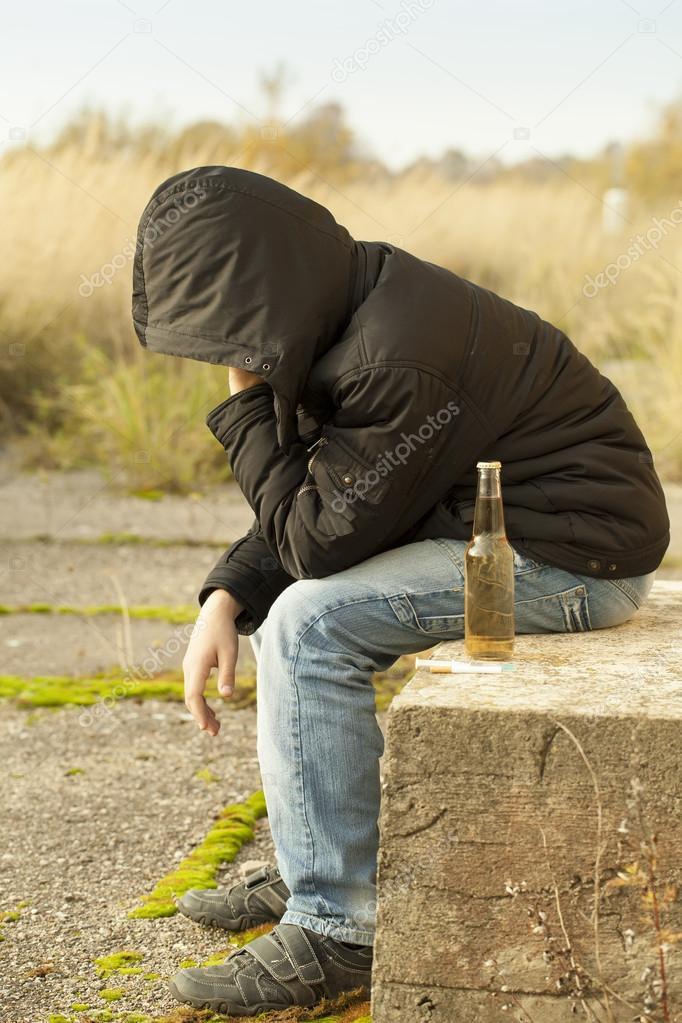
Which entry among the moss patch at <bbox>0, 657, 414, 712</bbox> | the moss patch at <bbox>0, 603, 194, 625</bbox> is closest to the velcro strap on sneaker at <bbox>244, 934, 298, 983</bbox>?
the moss patch at <bbox>0, 657, 414, 712</bbox>

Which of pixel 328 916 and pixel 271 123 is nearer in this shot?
pixel 328 916

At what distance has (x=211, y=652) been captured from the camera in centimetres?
226

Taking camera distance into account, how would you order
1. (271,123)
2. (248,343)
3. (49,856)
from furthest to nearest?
(271,123) < (49,856) < (248,343)

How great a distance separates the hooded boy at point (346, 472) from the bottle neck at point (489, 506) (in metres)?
0.09

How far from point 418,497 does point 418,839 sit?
1.83 feet

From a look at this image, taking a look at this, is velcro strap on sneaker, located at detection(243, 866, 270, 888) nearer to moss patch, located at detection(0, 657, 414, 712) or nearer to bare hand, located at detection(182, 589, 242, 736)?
bare hand, located at detection(182, 589, 242, 736)

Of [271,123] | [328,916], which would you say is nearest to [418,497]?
[328,916]

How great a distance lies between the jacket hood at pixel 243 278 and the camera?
2002 mm

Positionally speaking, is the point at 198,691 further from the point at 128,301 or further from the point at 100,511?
the point at 128,301

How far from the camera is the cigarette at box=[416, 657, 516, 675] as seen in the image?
1.99 meters

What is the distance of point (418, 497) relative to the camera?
2094mm

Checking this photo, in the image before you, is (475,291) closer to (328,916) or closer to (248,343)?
(248,343)

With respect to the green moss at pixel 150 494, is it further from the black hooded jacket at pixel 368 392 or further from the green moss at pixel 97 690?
the black hooded jacket at pixel 368 392

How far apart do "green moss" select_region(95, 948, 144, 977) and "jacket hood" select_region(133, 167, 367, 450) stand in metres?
1.01
